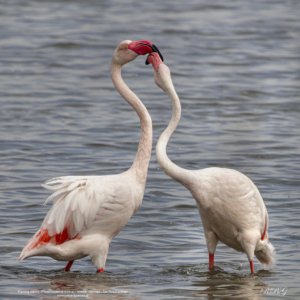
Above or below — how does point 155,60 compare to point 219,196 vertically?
above

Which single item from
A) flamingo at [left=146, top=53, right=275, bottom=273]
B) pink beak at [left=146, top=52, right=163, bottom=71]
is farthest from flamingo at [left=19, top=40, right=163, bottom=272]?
flamingo at [left=146, top=53, right=275, bottom=273]

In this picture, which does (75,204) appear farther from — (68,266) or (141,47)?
(141,47)

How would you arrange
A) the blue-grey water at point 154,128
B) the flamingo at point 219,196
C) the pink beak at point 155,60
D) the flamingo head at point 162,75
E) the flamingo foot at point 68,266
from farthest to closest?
the flamingo foot at point 68,266, the blue-grey water at point 154,128, the pink beak at point 155,60, the flamingo head at point 162,75, the flamingo at point 219,196

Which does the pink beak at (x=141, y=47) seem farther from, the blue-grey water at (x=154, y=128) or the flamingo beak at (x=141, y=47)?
the blue-grey water at (x=154, y=128)

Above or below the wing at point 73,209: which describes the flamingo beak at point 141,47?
above

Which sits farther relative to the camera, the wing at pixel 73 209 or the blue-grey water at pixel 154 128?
the blue-grey water at pixel 154 128

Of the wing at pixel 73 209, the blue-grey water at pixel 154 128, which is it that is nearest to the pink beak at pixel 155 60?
the wing at pixel 73 209

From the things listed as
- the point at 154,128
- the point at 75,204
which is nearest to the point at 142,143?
the point at 75,204

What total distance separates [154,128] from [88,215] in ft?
21.2

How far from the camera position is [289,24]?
24.6m

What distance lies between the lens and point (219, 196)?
6.34 meters

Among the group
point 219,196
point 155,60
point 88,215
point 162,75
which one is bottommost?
point 88,215

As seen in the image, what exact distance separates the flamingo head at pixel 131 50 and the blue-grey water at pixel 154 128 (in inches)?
90.1

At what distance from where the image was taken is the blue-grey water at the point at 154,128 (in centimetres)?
679
